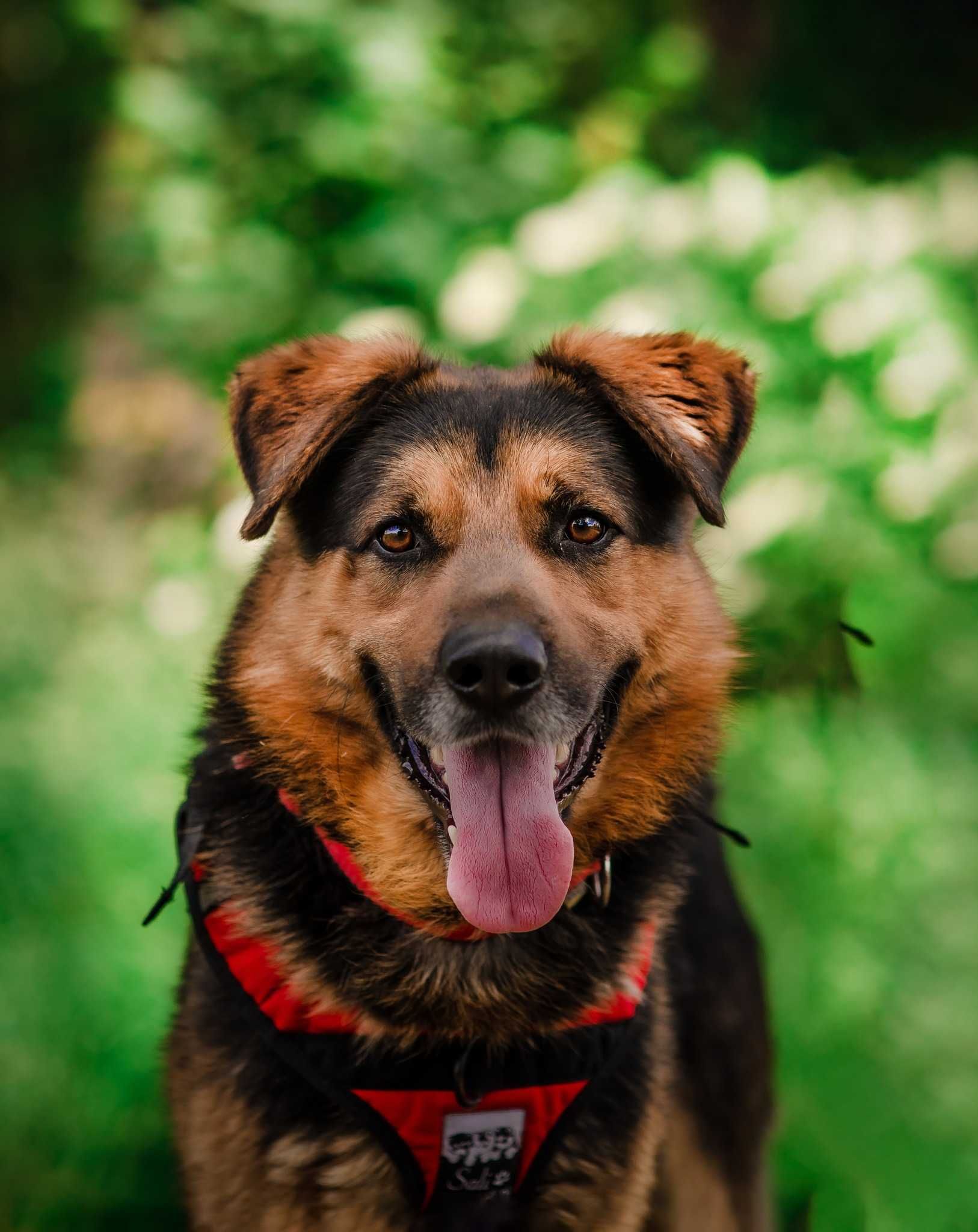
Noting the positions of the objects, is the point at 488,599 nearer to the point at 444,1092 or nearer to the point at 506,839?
the point at 506,839

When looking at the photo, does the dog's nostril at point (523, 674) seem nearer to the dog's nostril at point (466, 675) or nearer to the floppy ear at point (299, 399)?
the dog's nostril at point (466, 675)

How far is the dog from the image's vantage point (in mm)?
2414

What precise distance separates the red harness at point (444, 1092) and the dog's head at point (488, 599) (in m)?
0.26

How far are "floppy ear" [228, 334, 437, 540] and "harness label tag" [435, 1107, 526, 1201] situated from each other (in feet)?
4.19

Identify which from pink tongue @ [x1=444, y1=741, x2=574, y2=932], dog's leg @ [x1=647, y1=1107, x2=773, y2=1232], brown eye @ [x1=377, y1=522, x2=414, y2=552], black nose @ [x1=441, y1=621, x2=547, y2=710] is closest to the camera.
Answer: black nose @ [x1=441, y1=621, x2=547, y2=710]

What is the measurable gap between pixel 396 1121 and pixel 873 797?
2980 millimetres

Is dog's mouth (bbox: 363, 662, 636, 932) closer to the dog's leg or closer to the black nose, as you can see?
the black nose

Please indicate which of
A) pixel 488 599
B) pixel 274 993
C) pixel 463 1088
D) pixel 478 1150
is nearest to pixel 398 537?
pixel 488 599

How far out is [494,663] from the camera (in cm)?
227

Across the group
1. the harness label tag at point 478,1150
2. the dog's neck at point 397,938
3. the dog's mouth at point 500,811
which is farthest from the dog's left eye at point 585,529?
the harness label tag at point 478,1150

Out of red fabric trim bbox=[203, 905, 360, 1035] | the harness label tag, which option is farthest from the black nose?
the harness label tag

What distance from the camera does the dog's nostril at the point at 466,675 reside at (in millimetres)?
2275

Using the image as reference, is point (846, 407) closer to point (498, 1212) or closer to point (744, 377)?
point (744, 377)

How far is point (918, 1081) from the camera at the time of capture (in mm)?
4023
